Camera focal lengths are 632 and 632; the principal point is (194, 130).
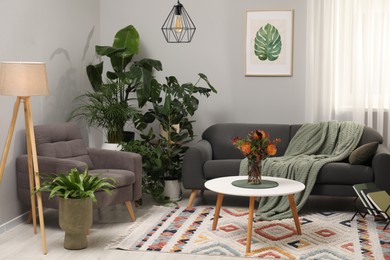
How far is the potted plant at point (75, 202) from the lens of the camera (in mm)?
4441

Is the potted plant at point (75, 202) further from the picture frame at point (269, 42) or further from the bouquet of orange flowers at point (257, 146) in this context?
the picture frame at point (269, 42)

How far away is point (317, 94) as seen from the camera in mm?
6652

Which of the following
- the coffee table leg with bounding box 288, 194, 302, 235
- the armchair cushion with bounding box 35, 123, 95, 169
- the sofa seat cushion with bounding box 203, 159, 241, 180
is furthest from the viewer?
the sofa seat cushion with bounding box 203, 159, 241, 180

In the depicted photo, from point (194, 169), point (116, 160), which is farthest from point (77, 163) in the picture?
point (194, 169)

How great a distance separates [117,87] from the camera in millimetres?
6238

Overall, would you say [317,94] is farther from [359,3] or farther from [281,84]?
[359,3]

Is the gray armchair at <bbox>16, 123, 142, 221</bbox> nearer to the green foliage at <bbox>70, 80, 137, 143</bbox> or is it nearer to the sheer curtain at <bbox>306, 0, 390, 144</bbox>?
the green foliage at <bbox>70, 80, 137, 143</bbox>

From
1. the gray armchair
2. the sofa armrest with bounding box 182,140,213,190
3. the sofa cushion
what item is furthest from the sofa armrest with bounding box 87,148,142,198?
Answer: the sofa cushion

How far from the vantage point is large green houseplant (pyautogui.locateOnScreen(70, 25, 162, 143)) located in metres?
5.98

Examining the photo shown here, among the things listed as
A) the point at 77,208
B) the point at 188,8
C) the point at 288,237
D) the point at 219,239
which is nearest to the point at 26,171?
the point at 77,208

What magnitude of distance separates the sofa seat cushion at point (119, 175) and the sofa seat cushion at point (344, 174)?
1655 millimetres

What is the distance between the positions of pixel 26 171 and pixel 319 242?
2373 millimetres

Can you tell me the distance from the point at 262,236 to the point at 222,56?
8.63 feet

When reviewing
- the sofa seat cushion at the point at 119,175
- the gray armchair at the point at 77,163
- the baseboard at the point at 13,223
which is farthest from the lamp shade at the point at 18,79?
the baseboard at the point at 13,223
